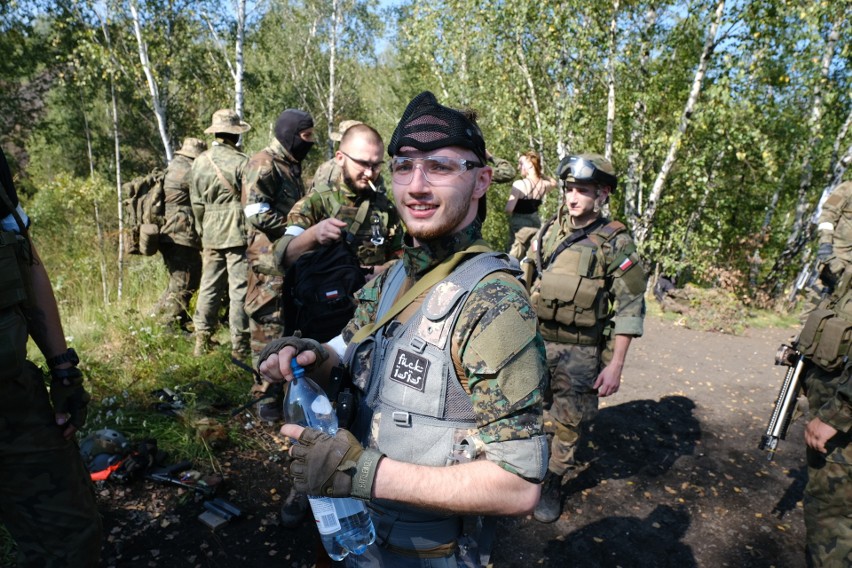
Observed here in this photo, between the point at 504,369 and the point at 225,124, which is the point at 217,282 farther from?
the point at 504,369

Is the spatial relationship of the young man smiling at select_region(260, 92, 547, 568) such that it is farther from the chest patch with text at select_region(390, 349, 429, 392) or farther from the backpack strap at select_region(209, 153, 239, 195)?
the backpack strap at select_region(209, 153, 239, 195)

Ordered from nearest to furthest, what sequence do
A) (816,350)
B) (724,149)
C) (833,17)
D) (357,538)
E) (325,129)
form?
(357,538) → (816,350) → (833,17) → (724,149) → (325,129)

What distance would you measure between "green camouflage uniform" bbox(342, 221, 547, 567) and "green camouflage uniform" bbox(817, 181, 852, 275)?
5721mm

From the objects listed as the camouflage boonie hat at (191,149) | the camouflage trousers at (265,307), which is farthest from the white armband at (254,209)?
the camouflage boonie hat at (191,149)

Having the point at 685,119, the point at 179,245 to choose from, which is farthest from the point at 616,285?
the point at 685,119

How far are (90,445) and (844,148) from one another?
43.1 feet

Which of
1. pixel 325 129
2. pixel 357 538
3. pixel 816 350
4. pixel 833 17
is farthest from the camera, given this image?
pixel 325 129

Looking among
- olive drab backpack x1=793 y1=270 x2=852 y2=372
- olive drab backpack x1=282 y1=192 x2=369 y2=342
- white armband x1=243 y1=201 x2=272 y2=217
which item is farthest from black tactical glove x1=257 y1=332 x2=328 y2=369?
white armband x1=243 y1=201 x2=272 y2=217

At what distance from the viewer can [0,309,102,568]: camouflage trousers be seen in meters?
2.04

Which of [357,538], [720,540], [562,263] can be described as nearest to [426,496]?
[357,538]

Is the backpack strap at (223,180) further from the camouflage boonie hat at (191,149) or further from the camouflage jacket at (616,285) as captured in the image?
the camouflage jacket at (616,285)

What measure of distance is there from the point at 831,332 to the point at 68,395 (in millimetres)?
3909

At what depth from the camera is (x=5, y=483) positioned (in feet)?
6.82

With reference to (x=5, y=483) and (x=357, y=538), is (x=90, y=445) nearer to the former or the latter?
(x=5, y=483)
